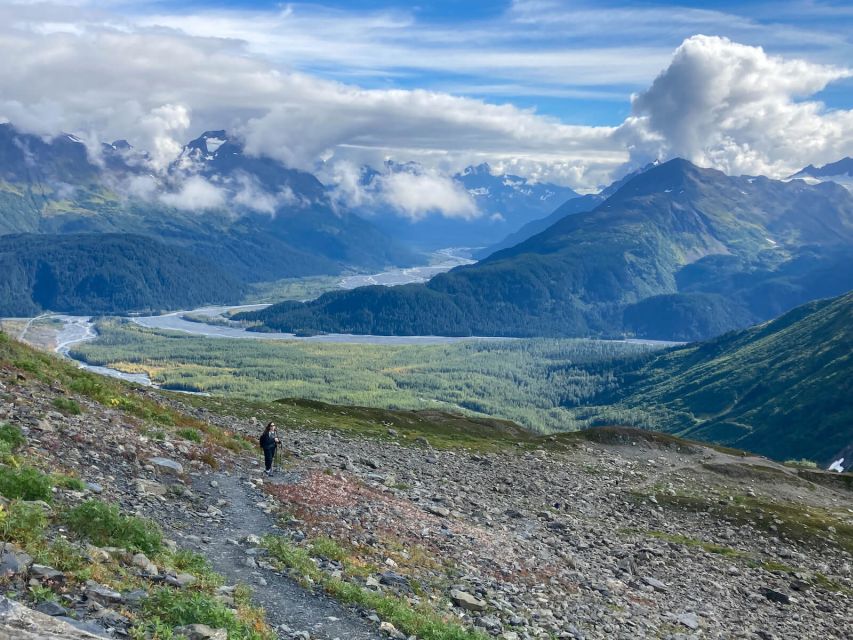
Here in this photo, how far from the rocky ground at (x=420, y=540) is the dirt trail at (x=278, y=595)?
0.08 m

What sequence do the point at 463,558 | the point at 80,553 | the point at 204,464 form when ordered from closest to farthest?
the point at 80,553 → the point at 463,558 → the point at 204,464

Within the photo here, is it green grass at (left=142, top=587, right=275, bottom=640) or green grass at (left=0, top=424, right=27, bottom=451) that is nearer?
green grass at (left=142, top=587, right=275, bottom=640)

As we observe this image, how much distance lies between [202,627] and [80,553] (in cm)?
463

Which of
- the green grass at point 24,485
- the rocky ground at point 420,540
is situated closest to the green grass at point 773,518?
the rocky ground at point 420,540

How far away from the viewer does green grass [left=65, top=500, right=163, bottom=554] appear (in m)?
20.2

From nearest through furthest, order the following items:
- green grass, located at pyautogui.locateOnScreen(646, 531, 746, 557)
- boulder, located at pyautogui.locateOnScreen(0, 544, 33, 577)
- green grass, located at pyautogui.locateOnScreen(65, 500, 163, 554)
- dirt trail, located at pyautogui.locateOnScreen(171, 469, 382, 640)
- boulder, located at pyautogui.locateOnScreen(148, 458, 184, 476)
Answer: boulder, located at pyautogui.locateOnScreen(0, 544, 33, 577), dirt trail, located at pyautogui.locateOnScreen(171, 469, 382, 640), green grass, located at pyautogui.locateOnScreen(65, 500, 163, 554), boulder, located at pyautogui.locateOnScreen(148, 458, 184, 476), green grass, located at pyautogui.locateOnScreen(646, 531, 746, 557)

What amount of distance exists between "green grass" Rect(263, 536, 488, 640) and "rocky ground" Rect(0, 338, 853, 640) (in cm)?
8

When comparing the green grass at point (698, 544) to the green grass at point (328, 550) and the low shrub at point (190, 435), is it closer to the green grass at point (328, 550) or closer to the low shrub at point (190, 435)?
the green grass at point (328, 550)

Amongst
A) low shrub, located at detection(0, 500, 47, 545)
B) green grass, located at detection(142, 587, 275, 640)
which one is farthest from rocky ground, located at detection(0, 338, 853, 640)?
low shrub, located at detection(0, 500, 47, 545)

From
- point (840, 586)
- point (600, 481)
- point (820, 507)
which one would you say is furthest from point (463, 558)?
point (820, 507)

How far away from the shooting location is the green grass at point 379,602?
21.1m

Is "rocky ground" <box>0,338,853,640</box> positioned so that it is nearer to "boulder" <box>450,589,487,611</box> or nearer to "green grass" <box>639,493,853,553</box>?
"boulder" <box>450,589,487,611</box>

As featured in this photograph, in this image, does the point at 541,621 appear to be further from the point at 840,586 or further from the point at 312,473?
the point at 840,586

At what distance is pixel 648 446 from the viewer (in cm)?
9894
